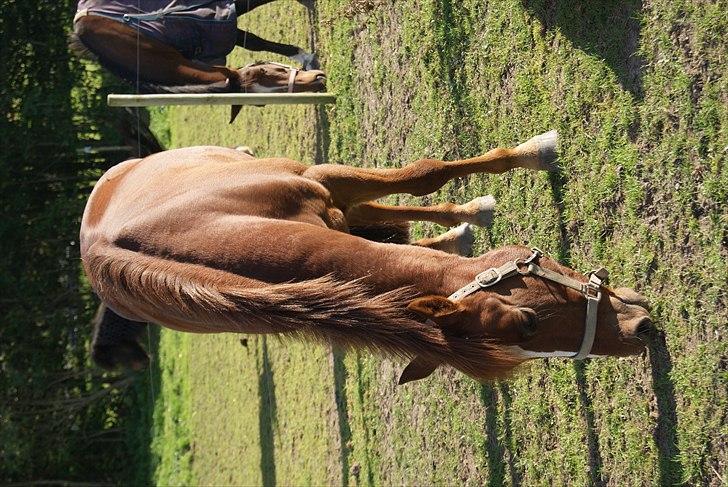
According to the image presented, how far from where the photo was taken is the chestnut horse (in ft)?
9.61

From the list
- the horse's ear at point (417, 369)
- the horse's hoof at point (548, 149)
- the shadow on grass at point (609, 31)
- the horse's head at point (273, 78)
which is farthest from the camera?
the horse's head at point (273, 78)

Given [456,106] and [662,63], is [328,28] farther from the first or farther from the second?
[662,63]

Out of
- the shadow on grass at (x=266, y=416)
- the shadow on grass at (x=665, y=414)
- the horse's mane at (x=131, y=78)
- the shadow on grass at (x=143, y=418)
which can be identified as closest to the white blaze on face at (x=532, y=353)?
the shadow on grass at (x=665, y=414)

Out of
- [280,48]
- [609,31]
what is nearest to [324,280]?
[609,31]

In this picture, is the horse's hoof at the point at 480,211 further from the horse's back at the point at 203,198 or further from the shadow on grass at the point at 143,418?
the shadow on grass at the point at 143,418

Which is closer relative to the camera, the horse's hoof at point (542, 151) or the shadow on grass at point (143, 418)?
the horse's hoof at point (542, 151)

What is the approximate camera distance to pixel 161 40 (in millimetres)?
6859

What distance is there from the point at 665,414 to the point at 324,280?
5.91ft

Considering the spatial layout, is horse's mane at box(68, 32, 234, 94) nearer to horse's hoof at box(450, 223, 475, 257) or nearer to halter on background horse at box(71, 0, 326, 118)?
halter on background horse at box(71, 0, 326, 118)

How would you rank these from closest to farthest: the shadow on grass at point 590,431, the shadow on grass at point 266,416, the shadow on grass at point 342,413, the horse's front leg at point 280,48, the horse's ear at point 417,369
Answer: the horse's ear at point 417,369 < the shadow on grass at point 590,431 < the shadow on grass at point 342,413 < the horse's front leg at point 280,48 < the shadow on grass at point 266,416

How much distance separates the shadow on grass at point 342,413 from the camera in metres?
7.25

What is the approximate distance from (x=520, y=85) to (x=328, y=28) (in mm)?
3809

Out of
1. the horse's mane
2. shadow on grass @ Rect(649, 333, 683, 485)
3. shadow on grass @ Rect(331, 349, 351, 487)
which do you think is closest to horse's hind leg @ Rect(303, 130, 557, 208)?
shadow on grass @ Rect(649, 333, 683, 485)

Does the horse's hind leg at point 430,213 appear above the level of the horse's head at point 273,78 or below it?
below
